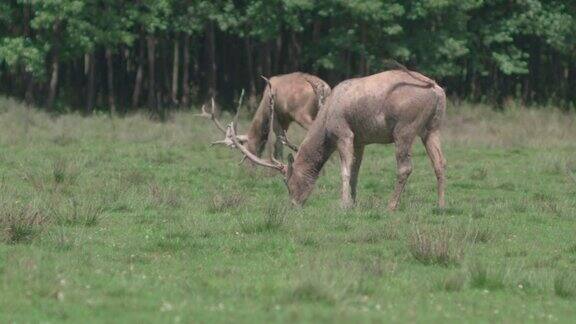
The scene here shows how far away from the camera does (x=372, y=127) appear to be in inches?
739

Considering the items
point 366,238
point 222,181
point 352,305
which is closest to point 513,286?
point 352,305

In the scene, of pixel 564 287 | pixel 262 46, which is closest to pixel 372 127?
pixel 564 287

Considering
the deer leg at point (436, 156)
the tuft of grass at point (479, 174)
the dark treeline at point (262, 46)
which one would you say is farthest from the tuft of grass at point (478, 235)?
the dark treeline at point (262, 46)

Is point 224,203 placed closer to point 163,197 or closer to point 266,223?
point 163,197

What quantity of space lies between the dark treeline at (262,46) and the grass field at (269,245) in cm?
1275

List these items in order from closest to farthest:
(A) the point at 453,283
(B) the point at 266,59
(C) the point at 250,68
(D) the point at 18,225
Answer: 1. (A) the point at 453,283
2. (D) the point at 18,225
3. (B) the point at 266,59
4. (C) the point at 250,68

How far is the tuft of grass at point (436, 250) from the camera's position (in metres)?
13.1

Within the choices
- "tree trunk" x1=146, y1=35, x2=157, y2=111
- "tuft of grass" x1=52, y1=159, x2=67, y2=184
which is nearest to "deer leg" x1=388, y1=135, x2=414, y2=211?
"tuft of grass" x1=52, y1=159, x2=67, y2=184

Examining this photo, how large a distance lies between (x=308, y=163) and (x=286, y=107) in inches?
268

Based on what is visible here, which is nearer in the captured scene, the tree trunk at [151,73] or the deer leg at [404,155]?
the deer leg at [404,155]

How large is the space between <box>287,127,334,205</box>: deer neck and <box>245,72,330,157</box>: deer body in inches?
237

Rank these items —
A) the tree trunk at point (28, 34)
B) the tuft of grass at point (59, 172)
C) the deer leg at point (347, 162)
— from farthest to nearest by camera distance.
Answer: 1. the tree trunk at point (28, 34)
2. the tuft of grass at point (59, 172)
3. the deer leg at point (347, 162)

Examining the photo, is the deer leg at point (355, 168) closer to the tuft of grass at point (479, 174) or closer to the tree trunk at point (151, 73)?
the tuft of grass at point (479, 174)

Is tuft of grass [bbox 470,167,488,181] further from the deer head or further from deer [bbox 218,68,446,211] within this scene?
the deer head
